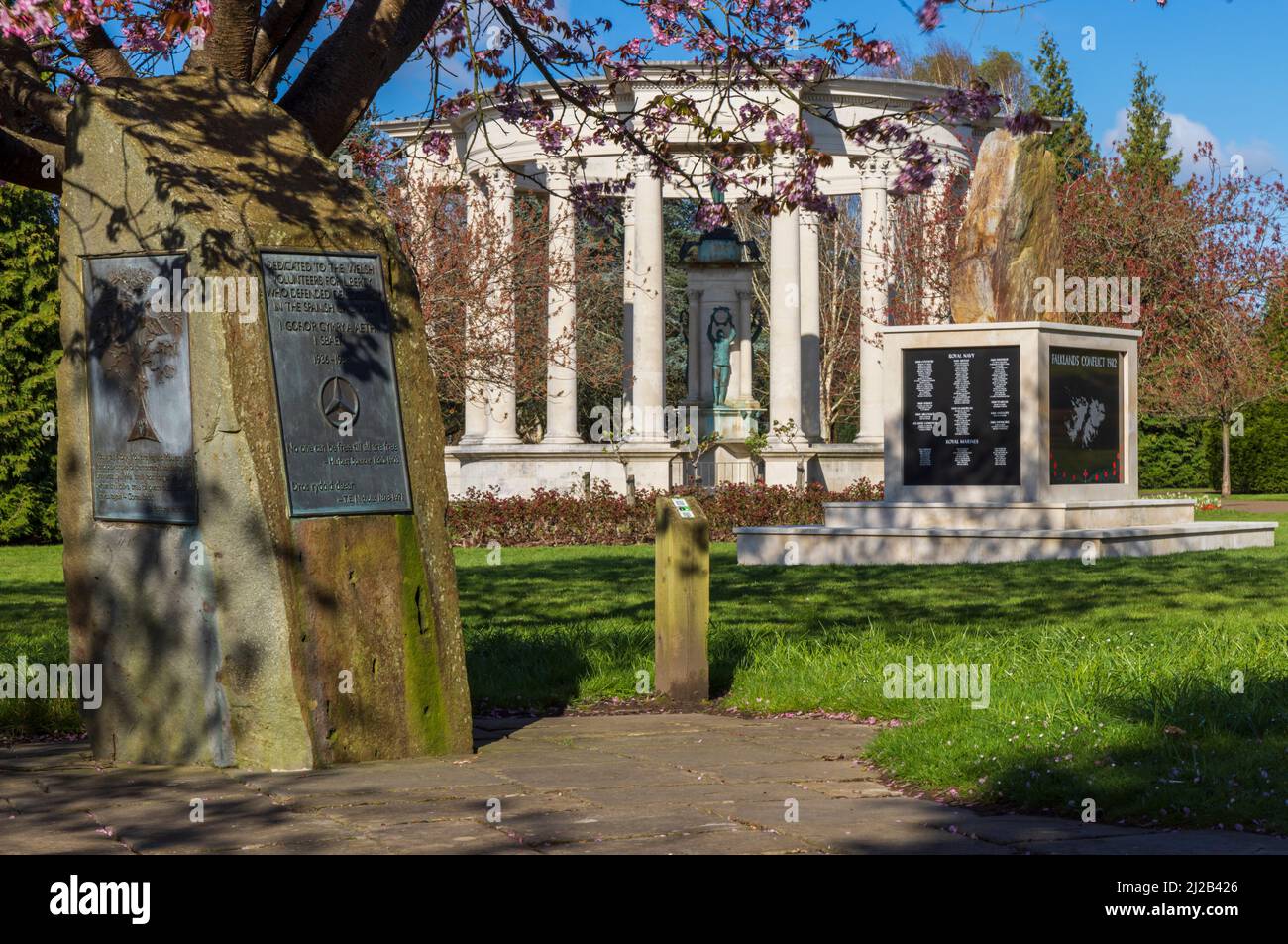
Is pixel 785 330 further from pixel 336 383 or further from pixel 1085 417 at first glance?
pixel 336 383

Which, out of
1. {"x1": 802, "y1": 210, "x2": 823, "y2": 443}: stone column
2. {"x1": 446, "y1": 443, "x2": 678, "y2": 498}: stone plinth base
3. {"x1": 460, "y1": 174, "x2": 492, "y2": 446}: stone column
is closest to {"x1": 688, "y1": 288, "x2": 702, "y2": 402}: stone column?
{"x1": 446, "y1": 443, "x2": 678, "y2": 498}: stone plinth base

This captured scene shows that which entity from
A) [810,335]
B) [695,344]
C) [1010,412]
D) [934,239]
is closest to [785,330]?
[810,335]

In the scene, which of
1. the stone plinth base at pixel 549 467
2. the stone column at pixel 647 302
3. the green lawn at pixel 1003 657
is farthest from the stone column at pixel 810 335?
the green lawn at pixel 1003 657

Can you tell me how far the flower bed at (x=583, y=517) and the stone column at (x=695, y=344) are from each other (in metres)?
4.81

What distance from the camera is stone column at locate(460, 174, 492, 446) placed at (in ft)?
106

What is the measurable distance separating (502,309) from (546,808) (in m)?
27.0

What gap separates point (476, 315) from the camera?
32438 millimetres

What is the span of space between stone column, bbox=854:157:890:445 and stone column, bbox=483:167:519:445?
313 inches

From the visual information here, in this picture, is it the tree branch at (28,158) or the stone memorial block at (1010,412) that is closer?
the tree branch at (28,158)

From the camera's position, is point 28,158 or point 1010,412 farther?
point 1010,412

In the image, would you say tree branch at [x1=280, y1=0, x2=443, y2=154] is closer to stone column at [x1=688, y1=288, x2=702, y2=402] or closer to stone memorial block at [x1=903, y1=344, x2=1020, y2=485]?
stone memorial block at [x1=903, y1=344, x2=1020, y2=485]

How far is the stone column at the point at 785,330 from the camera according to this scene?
115 ft

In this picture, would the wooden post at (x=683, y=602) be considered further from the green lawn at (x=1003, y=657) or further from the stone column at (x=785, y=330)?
the stone column at (x=785, y=330)

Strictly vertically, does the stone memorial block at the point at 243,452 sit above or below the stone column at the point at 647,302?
below
